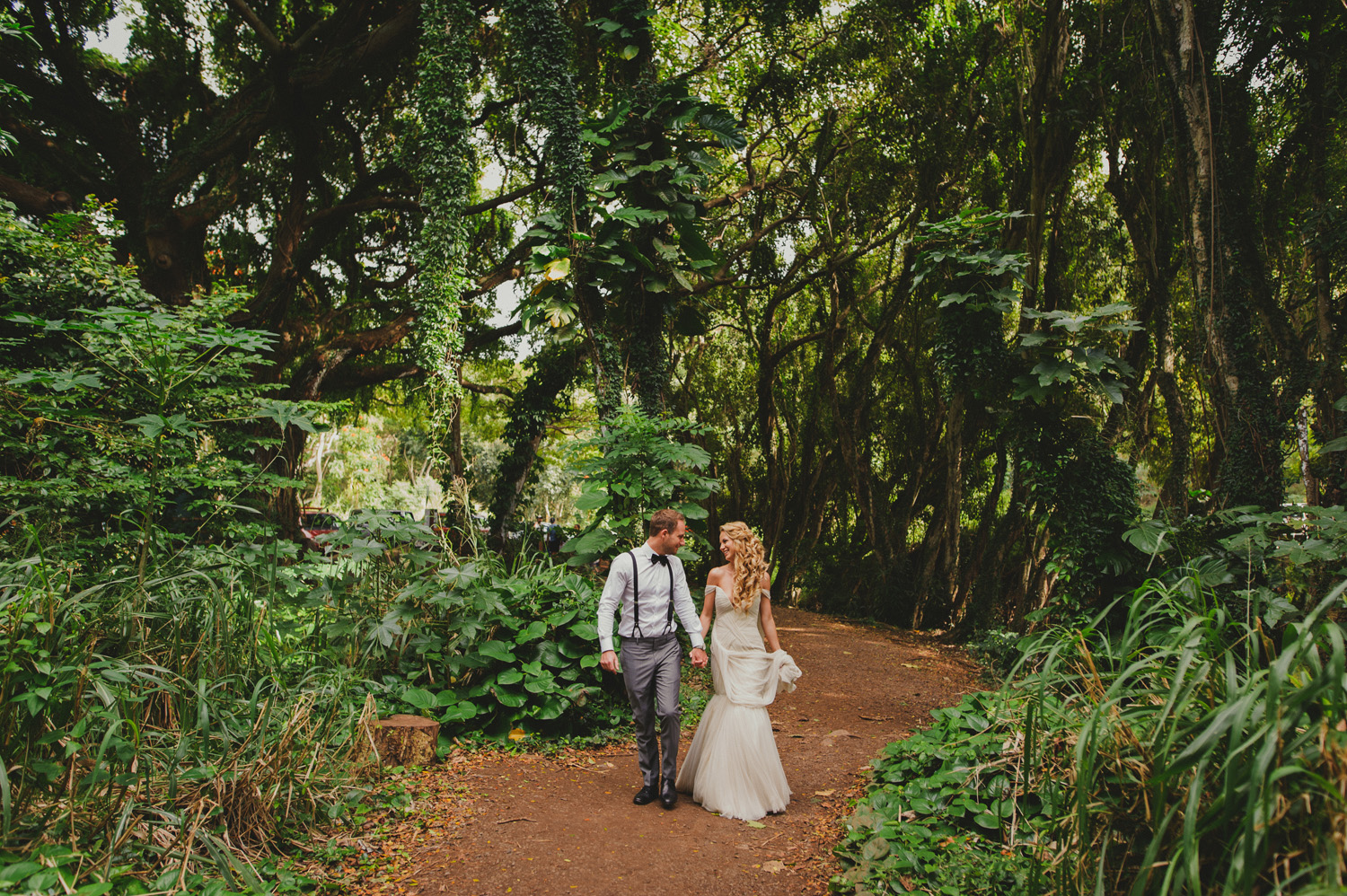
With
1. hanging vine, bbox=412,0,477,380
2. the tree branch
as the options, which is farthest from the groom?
the tree branch

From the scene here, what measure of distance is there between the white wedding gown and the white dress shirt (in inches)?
10.4

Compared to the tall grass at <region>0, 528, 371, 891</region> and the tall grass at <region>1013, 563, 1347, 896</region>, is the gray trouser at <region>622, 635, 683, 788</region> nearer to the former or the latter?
the tall grass at <region>0, 528, 371, 891</region>

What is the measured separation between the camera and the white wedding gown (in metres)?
3.67

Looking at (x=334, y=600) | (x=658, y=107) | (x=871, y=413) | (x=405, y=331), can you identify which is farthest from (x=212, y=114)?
(x=871, y=413)

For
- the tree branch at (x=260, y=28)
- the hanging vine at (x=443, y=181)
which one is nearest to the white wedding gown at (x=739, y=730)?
the hanging vine at (x=443, y=181)

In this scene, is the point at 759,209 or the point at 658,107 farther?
the point at 759,209

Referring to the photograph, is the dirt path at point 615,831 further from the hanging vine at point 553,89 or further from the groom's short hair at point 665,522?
the hanging vine at point 553,89

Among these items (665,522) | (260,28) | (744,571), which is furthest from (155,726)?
(260,28)

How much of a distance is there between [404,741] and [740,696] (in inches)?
77.3

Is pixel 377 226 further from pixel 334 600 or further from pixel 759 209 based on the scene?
pixel 334 600

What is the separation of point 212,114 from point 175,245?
2.27 m

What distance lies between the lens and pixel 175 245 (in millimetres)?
9781

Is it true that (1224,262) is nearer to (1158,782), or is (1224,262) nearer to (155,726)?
(1158,782)

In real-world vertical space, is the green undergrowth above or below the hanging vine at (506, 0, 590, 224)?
below
